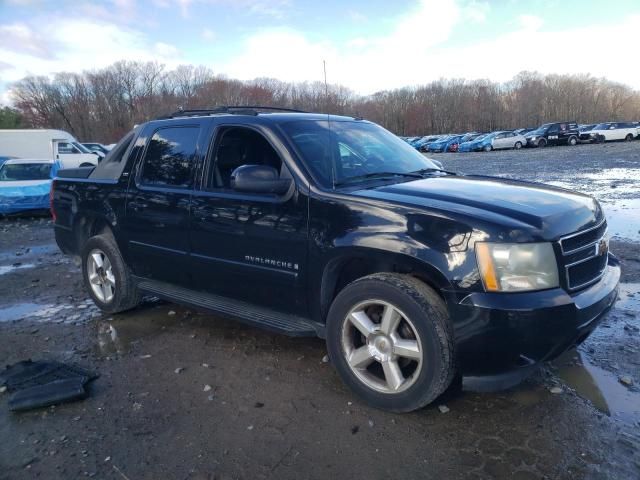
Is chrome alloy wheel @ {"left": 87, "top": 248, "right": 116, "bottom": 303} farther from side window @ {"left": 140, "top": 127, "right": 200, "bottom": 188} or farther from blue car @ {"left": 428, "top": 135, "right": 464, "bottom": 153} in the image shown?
blue car @ {"left": 428, "top": 135, "right": 464, "bottom": 153}

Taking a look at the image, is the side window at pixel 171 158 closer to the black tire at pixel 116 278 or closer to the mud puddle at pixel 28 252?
the black tire at pixel 116 278

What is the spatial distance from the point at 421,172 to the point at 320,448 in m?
2.31

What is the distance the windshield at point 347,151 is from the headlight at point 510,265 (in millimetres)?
1191

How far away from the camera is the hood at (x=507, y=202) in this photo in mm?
2875

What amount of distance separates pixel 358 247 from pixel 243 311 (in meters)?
1.23

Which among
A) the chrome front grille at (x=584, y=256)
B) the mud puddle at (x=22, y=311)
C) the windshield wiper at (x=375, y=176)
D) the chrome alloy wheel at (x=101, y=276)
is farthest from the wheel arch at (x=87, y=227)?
the chrome front grille at (x=584, y=256)

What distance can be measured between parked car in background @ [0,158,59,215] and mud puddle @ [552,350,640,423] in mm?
12737

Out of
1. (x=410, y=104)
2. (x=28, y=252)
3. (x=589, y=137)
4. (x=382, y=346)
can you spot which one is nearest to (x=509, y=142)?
(x=589, y=137)

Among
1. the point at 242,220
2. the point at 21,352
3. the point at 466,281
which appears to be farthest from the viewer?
the point at 21,352

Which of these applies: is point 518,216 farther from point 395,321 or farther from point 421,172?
point 421,172

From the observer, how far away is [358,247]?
3160 millimetres

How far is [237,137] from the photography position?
161 inches

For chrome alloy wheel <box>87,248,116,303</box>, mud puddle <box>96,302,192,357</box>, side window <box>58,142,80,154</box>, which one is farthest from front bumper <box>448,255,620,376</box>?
side window <box>58,142,80,154</box>

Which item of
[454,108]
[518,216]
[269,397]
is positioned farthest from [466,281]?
[454,108]
